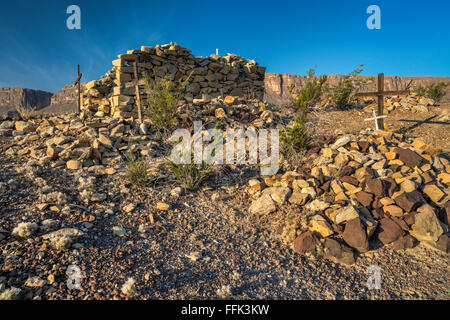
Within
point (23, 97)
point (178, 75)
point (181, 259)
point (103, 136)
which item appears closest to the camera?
point (181, 259)

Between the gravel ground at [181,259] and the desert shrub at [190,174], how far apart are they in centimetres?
40

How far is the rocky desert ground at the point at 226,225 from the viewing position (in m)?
2.51

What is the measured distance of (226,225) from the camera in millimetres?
3600

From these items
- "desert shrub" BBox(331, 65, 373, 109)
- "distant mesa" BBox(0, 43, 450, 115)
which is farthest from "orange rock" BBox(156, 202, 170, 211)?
"desert shrub" BBox(331, 65, 373, 109)

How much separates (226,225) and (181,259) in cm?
93

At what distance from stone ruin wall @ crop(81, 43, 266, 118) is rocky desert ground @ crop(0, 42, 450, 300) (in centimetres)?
251

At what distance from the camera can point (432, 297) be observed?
2.47m

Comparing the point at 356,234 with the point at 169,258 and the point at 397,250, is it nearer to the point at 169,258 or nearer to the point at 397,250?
the point at 397,250

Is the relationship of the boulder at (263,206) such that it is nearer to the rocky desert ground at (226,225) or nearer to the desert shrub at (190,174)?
the rocky desert ground at (226,225)

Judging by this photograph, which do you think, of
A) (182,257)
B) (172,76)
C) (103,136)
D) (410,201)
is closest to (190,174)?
(182,257)

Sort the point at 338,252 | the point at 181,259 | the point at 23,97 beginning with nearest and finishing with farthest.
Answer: the point at 181,259 → the point at 338,252 → the point at 23,97

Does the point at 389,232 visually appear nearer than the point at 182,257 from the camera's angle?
No

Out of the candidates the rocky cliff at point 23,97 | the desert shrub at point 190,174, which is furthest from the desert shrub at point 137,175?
the rocky cliff at point 23,97

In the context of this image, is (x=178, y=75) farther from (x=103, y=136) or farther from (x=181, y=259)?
(x=181, y=259)
